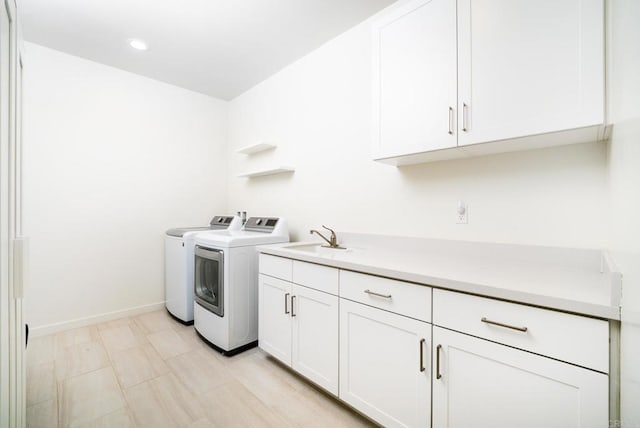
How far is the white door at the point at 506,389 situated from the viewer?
0.84m

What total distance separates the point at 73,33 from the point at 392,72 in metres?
2.66

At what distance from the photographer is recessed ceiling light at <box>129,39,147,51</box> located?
239cm

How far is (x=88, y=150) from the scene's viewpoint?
2.70 meters

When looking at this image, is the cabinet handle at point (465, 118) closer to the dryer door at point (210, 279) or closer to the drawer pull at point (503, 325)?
the drawer pull at point (503, 325)

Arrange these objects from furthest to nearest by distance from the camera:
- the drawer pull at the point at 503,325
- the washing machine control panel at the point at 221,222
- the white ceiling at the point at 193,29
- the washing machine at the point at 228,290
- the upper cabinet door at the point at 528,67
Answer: the washing machine control panel at the point at 221,222, the washing machine at the point at 228,290, the white ceiling at the point at 193,29, the upper cabinet door at the point at 528,67, the drawer pull at the point at 503,325

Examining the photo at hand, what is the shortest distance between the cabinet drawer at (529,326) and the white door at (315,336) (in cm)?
63

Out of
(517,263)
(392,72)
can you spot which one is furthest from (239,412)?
(392,72)

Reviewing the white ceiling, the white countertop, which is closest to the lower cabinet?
the white countertop

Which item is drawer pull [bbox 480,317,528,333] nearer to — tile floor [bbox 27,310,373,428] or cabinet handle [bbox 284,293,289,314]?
tile floor [bbox 27,310,373,428]

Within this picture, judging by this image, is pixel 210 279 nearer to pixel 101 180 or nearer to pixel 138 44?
pixel 101 180

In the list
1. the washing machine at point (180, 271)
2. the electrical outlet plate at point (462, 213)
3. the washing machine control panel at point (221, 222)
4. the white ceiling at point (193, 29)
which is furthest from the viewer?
the washing machine control panel at point (221, 222)

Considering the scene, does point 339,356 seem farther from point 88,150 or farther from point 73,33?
point 73,33

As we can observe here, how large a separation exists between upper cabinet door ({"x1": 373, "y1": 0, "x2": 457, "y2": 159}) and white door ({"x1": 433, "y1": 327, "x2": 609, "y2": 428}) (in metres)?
0.96

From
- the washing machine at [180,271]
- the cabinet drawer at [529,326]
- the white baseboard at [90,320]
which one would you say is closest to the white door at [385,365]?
the cabinet drawer at [529,326]
